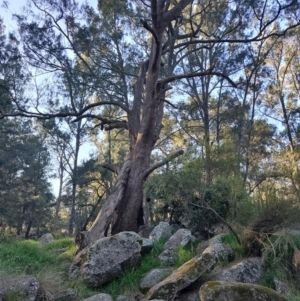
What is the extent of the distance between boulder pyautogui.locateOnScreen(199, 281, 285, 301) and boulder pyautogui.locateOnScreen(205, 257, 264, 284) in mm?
796

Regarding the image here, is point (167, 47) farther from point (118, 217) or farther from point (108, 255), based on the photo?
point (108, 255)

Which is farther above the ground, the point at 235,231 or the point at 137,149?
the point at 137,149

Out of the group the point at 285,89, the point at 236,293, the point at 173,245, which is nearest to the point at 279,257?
the point at 236,293

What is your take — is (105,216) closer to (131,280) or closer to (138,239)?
(138,239)

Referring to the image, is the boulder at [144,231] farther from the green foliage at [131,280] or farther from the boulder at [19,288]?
the boulder at [19,288]

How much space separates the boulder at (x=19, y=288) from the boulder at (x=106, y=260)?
44.4 inches

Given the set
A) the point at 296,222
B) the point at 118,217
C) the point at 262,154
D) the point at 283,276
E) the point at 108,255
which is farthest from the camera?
the point at 262,154

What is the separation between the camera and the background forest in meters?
7.16

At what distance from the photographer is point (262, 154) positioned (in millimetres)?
16359

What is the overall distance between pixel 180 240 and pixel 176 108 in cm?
641

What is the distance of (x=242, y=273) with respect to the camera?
4641 mm

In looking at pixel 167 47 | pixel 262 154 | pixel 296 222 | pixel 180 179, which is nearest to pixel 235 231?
pixel 296 222

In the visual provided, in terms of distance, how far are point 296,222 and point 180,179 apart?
2277 mm

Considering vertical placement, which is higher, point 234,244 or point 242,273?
point 234,244
